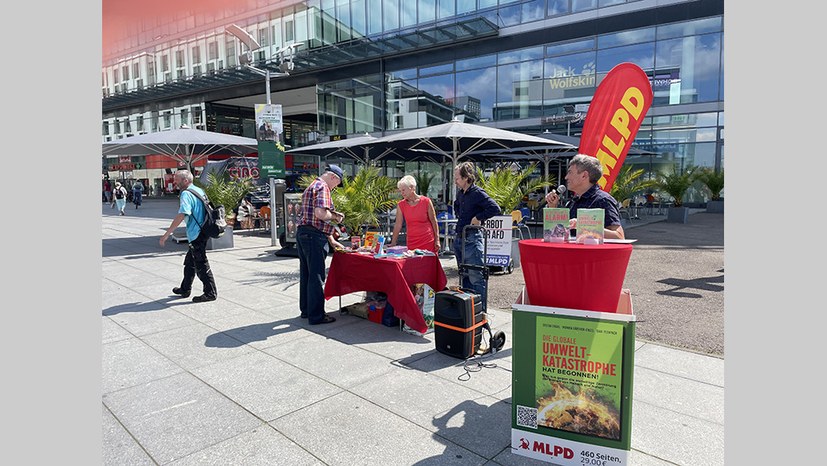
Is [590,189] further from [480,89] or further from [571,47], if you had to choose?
[480,89]

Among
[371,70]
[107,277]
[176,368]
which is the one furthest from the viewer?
[371,70]

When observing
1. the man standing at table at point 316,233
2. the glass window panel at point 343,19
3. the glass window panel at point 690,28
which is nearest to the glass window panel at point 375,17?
the glass window panel at point 343,19

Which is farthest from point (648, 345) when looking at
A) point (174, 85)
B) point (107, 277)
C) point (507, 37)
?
point (174, 85)

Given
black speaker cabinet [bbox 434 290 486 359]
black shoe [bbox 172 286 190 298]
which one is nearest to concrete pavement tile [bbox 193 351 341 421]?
black speaker cabinet [bbox 434 290 486 359]

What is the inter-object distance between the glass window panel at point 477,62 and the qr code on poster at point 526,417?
23.3 meters

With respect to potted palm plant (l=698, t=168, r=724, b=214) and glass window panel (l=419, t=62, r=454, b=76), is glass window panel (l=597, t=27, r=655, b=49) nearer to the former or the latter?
potted palm plant (l=698, t=168, r=724, b=214)

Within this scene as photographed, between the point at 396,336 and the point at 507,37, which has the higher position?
the point at 507,37

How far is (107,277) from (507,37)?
20998mm

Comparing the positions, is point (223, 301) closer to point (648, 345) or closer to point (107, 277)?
point (107, 277)

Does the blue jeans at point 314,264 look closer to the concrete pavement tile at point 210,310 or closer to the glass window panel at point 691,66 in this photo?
the concrete pavement tile at point 210,310

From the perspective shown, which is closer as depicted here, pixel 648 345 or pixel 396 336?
pixel 648 345

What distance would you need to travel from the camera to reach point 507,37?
23.2 meters

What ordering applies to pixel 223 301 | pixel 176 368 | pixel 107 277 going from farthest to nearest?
pixel 107 277, pixel 223 301, pixel 176 368

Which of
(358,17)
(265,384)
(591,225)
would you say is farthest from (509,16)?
(265,384)
